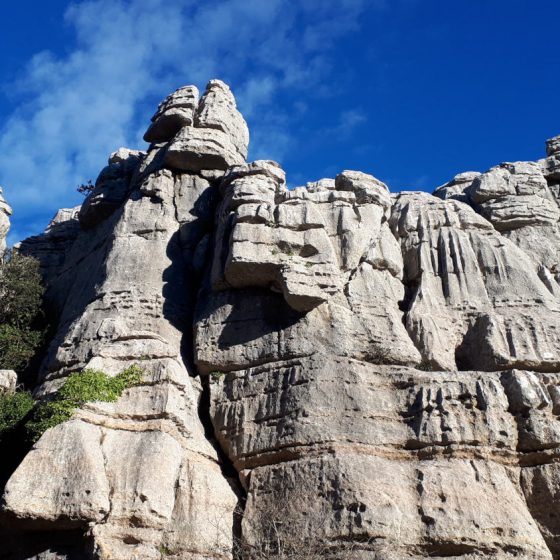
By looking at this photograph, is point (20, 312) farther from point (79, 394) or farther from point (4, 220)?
point (79, 394)

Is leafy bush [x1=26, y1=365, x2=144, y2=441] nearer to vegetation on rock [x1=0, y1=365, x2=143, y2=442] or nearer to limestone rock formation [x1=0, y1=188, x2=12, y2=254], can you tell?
vegetation on rock [x1=0, y1=365, x2=143, y2=442]

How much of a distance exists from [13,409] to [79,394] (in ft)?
8.86

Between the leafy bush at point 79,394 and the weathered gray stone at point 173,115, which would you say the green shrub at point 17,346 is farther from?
the weathered gray stone at point 173,115

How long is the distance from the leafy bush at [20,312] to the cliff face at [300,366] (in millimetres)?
1102

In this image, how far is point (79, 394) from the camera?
16625mm

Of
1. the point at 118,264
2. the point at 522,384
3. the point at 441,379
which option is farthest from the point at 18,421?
the point at 522,384

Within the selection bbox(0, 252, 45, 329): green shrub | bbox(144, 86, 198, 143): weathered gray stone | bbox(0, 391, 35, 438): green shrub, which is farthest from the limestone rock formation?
bbox(0, 391, 35, 438): green shrub

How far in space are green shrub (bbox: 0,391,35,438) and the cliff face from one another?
0.64m

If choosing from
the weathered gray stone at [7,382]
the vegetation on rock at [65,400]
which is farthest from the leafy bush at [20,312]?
the vegetation on rock at [65,400]

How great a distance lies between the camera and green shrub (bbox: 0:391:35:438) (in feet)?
58.1

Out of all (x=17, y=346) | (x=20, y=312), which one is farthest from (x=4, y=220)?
(x=17, y=346)

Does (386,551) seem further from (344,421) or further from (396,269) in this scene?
(396,269)

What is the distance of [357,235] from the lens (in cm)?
2255

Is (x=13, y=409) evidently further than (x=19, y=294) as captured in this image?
No
